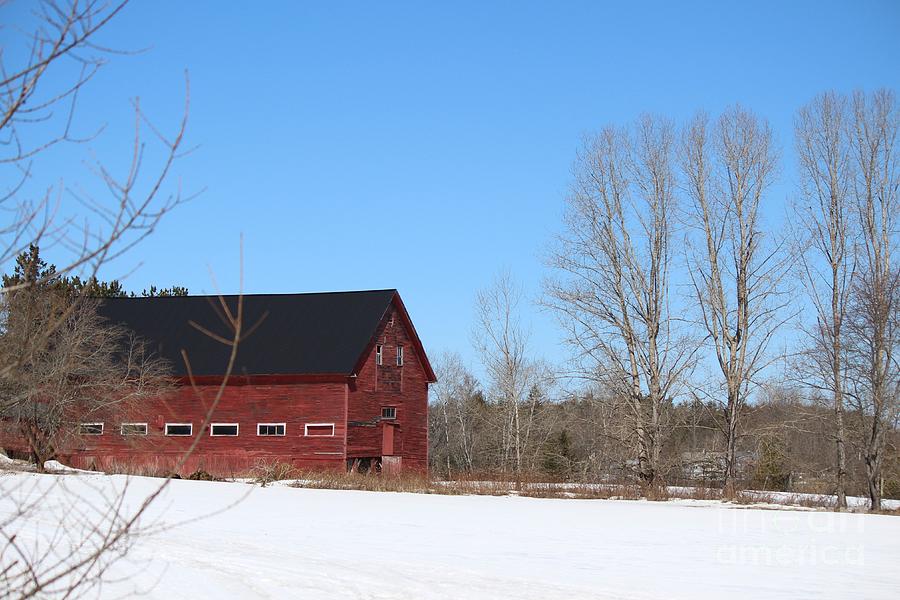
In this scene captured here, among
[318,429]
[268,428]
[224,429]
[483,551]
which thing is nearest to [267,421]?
[268,428]

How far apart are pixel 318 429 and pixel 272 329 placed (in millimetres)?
6154

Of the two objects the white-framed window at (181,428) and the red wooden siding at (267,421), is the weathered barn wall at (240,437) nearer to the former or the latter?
the red wooden siding at (267,421)

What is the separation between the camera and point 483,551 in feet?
47.8

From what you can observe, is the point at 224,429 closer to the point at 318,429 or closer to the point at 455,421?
the point at 318,429

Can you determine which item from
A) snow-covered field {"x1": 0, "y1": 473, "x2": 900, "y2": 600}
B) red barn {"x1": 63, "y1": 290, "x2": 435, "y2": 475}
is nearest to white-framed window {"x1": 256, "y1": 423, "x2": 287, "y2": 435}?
red barn {"x1": 63, "y1": 290, "x2": 435, "y2": 475}

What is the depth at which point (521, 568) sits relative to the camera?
1283cm

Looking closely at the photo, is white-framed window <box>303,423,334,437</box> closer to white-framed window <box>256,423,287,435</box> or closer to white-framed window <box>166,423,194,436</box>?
white-framed window <box>256,423,287,435</box>

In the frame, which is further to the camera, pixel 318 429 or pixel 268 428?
pixel 268 428

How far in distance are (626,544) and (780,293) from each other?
18243 millimetres

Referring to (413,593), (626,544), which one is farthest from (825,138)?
(413,593)

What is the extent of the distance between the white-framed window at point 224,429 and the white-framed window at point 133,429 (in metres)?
2.68

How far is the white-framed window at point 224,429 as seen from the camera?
35.6 m

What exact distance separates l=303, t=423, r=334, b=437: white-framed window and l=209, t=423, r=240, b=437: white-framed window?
2.95 metres

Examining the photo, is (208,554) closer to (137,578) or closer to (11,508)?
(137,578)
